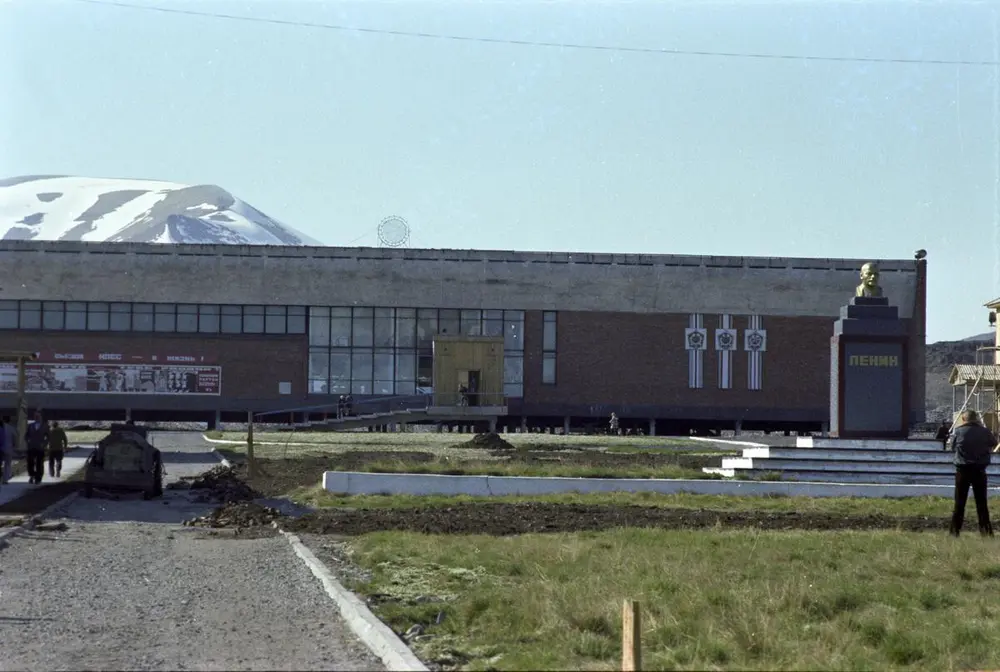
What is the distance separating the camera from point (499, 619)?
515 inches

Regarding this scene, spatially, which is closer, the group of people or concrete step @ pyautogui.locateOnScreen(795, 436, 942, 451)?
the group of people

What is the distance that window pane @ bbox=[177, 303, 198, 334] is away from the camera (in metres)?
78.2

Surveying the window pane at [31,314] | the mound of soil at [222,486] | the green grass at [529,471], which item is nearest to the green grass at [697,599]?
the mound of soil at [222,486]

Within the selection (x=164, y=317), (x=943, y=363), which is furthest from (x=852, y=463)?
(x=943, y=363)

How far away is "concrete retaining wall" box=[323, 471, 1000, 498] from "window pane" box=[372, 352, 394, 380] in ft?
158

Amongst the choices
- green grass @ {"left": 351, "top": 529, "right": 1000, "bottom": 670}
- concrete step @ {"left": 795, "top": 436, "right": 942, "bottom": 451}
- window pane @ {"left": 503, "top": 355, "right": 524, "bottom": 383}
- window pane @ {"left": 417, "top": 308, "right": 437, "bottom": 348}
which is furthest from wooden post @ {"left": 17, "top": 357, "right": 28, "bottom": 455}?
window pane @ {"left": 503, "top": 355, "right": 524, "bottom": 383}

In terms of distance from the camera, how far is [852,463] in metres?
35.6

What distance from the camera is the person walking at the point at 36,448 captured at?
32.6 m

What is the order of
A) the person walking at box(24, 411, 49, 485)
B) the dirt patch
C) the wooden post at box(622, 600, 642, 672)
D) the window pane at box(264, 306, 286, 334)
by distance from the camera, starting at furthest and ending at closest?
the window pane at box(264, 306, 286, 334) < the person walking at box(24, 411, 49, 485) < the dirt patch < the wooden post at box(622, 600, 642, 672)

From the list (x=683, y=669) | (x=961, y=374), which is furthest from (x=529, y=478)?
(x=961, y=374)

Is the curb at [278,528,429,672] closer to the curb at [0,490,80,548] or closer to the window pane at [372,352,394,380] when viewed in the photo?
the curb at [0,490,80,548]

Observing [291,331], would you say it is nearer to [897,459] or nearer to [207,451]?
[207,451]

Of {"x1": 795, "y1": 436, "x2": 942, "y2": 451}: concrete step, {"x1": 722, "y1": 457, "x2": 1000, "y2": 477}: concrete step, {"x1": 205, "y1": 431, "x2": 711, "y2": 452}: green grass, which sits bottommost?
{"x1": 205, "y1": 431, "x2": 711, "y2": 452}: green grass

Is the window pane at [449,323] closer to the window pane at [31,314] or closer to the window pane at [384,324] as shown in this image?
the window pane at [384,324]
